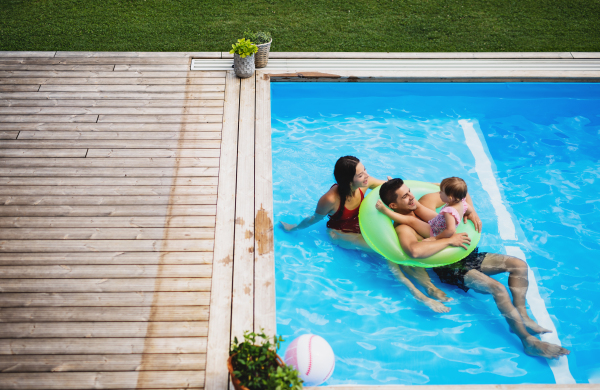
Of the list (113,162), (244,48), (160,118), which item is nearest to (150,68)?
(160,118)

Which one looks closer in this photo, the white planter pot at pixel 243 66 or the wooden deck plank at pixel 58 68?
the white planter pot at pixel 243 66

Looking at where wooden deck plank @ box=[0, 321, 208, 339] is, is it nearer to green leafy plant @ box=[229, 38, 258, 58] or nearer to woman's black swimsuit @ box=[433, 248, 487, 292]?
woman's black swimsuit @ box=[433, 248, 487, 292]

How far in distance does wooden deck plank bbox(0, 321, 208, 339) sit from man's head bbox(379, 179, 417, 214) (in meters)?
1.67

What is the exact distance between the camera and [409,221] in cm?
362

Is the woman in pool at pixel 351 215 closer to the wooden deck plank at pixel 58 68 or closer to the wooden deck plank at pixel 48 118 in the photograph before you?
the wooden deck plank at pixel 48 118

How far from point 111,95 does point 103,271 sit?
2.42m

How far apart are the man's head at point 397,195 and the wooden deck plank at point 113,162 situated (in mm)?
1711

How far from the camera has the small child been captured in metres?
3.40

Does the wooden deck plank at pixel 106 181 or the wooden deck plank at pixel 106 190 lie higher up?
the wooden deck plank at pixel 106 181

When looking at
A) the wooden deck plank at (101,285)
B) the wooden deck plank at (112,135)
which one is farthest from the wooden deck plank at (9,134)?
the wooden deck plank at (101,285)

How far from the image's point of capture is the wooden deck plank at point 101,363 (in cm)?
292

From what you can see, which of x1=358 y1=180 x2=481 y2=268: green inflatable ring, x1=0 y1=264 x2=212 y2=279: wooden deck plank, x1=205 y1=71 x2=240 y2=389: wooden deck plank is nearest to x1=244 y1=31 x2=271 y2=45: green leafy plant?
x1=205 y1=71 x2=240 y2=389: wooden deck plank

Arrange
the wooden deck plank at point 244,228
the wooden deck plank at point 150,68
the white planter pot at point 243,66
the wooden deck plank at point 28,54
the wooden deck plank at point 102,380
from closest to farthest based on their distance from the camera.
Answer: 1. the wooden deck plank at point 102,380
2. the wooden deck plank at point 244,228
3. the white planter pot at point 243,66
4. the wooden deck plank at point 150,68
5. the wooden deck plank at point 28,54

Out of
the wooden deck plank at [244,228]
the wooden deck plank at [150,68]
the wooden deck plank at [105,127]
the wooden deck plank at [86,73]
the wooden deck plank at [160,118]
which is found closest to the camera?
the wooden deck plank at [244,228]
